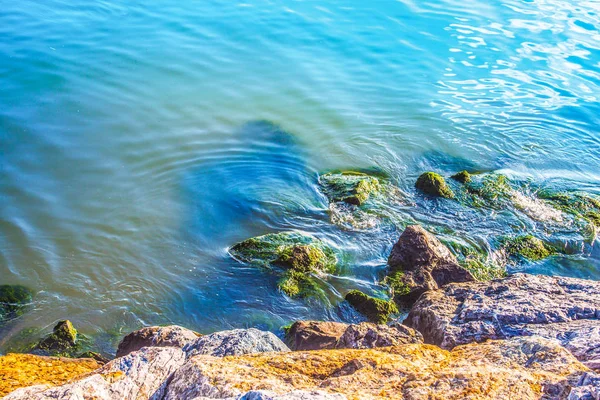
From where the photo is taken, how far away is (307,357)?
5.54 m

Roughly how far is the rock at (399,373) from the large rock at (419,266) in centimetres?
414

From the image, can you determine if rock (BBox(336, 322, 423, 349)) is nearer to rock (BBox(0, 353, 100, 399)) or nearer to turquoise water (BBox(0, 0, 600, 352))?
turquoise water (BBox(0, 0, 600, 352))

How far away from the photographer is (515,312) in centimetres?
724

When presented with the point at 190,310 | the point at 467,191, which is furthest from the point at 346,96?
the point at 190,310

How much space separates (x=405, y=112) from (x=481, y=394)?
1344cm

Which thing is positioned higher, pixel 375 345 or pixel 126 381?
pixel 126 381

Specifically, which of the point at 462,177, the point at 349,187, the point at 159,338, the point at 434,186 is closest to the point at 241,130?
the point at 349,187

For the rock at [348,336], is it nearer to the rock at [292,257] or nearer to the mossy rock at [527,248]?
the rock at [292,257]

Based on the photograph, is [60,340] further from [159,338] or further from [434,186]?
[434,186]

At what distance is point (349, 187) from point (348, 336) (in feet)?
20.9

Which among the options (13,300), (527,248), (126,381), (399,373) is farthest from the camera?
(527,248)

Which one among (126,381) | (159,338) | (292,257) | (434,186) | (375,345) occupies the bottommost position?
(292,257)

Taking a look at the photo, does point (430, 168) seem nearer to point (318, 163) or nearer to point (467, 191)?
point (467, 191)

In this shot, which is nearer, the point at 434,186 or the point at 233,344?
the point at 233,344
